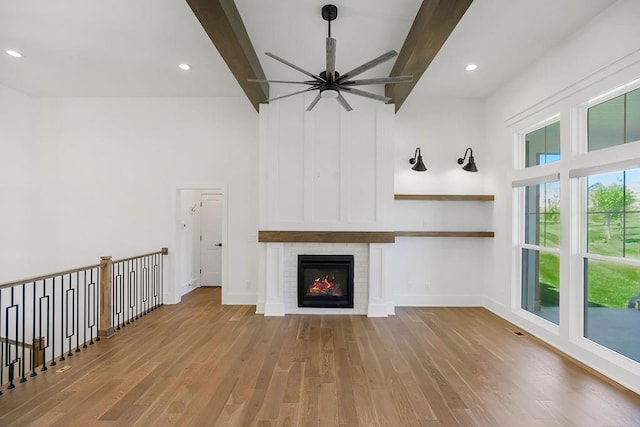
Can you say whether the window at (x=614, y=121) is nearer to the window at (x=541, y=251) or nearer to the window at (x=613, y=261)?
the window at (x=613, y=261)

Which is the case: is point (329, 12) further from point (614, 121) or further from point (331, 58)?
point (614, 121)

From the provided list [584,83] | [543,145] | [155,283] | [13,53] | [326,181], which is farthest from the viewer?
[155,283]

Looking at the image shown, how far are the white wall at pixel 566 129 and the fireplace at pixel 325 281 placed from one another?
2.33 metres

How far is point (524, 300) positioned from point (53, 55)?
23.0 ft

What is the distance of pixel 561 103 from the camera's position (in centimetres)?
345

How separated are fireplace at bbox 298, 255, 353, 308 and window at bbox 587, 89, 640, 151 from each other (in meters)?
3.17

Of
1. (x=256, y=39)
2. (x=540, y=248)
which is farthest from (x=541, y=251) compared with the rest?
(x=256, y=39)

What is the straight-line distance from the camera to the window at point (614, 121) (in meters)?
2.74

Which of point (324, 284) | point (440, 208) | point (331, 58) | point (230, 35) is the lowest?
point (324, 284)

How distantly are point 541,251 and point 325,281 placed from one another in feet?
9.68

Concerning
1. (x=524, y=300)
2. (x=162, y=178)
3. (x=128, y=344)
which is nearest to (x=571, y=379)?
(x=524, y=300)

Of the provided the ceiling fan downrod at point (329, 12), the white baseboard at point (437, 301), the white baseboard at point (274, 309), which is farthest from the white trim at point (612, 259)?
the white baseboard at point (274, 309)

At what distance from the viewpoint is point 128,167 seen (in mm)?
5273

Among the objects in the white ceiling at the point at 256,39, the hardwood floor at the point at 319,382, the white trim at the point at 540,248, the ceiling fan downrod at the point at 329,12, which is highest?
the white ceiling at the point at 256,39
